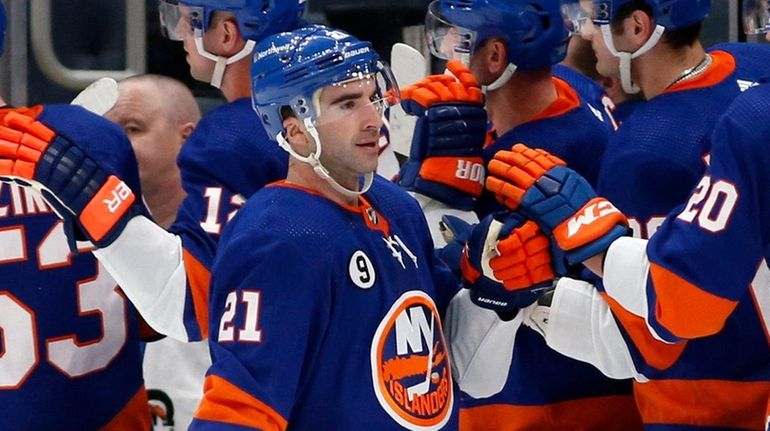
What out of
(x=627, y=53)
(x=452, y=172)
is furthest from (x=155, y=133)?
(x=627, y=53)

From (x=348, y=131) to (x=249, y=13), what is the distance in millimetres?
490

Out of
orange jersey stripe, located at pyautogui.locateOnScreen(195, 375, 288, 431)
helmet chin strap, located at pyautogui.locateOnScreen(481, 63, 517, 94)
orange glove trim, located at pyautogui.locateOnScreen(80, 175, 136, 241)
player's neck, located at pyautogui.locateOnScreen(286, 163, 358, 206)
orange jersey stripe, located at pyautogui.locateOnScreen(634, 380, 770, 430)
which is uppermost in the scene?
player's neck, located at pyautogui.locateOnScreen(286, 163, 358, 206)

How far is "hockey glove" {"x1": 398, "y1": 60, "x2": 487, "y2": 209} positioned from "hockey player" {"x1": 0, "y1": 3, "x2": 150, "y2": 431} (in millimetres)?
585

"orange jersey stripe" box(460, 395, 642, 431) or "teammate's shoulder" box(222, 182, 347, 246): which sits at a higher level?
"teammate's shoulder" box(222, 182, 347, 246)

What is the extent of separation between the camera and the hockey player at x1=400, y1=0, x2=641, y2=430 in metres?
3.23

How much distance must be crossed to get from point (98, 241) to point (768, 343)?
3.84 feet

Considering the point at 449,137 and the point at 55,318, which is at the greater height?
the point at 449,137

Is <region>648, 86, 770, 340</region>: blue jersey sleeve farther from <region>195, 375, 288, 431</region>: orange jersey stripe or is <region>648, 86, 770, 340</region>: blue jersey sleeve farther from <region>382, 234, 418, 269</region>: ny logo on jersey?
<region>195, 375, 288, 431</region>: orange jersey stripe

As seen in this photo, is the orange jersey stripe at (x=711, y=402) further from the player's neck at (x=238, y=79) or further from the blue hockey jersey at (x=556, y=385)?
the player's neck at (x=238, y=79)

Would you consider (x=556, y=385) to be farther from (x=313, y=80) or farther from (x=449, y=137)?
(x=313, y=80)

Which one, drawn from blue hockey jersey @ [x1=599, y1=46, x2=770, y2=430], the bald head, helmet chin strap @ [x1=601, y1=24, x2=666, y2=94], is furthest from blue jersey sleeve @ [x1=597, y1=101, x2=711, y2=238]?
the bald head

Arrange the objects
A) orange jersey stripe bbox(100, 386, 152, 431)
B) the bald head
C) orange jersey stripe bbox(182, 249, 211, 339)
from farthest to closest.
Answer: the bald head
orange jersey stripe bbox(100, 386, 152, 431)
orange jersey stripe bbox(182, 249, 211, 339)

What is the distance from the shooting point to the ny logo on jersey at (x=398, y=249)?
2.76m

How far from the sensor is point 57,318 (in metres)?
3.13
